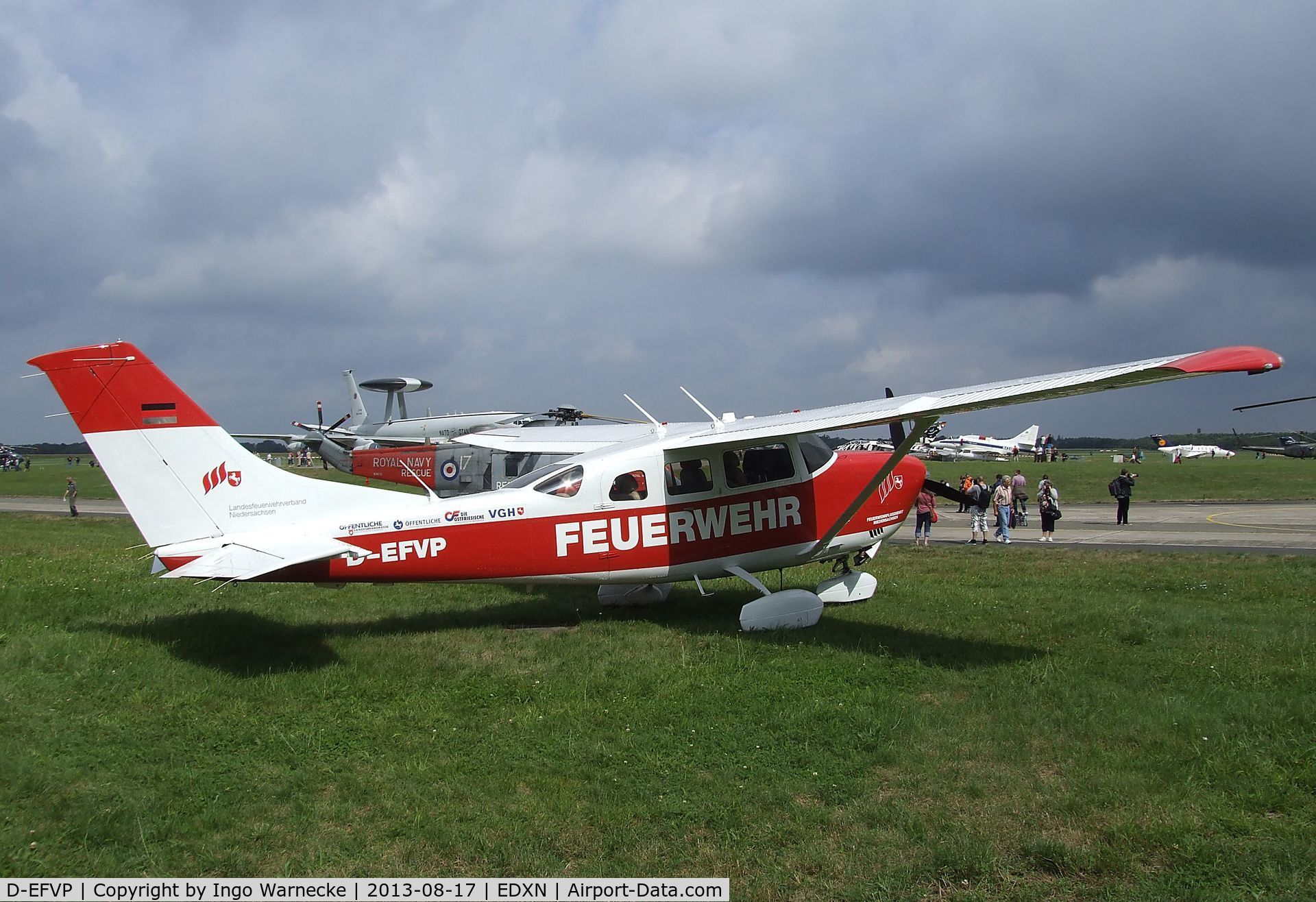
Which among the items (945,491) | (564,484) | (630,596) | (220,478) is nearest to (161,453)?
(220,478)

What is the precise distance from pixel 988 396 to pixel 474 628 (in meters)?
6.03

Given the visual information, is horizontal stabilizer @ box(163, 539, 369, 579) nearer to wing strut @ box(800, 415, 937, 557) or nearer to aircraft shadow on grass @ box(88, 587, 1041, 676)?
aircraft shadow on grass @ box(88, 587, 1041, 676)

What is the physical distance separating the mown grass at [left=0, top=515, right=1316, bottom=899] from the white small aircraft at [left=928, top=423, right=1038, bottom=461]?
223 feet

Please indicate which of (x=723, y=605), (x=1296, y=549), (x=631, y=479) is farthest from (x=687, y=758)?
(x=1296, y=549)

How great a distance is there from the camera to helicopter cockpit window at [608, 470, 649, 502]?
9383mm

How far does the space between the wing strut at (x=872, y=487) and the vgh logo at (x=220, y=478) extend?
6306mm

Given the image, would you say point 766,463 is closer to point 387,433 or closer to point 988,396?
point 988,396

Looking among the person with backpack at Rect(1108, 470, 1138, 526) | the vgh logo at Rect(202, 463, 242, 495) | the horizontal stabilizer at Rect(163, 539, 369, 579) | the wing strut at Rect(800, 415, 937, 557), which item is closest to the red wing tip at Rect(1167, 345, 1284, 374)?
the wing strut at Rect(800, 415, 937, 557)

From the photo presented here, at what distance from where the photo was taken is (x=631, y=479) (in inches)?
372

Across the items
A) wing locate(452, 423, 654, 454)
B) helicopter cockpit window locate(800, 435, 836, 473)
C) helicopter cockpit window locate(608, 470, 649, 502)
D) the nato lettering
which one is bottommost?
the nato lettering

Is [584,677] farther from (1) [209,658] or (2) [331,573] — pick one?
(1) [209,658]

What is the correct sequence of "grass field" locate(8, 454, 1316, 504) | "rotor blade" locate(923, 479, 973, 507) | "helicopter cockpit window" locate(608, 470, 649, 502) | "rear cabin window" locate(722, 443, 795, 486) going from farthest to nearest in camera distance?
"grass field" locate(8, 454, 1316, 504), "rotor blade" locate(923, 479, 973, 507), "rear cabin window" locate(722, 443, 795, 486), "helicopter cockpit window" locate(608, 470, 649, 502)

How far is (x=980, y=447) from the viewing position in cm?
8044

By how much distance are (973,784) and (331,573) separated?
19.7 feet
